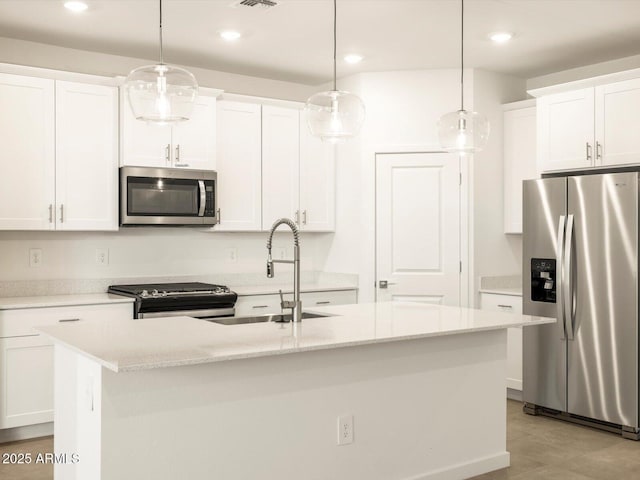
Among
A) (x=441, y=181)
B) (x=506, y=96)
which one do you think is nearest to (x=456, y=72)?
(x=506, y=96)

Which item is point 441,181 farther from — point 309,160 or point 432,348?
point 432,348

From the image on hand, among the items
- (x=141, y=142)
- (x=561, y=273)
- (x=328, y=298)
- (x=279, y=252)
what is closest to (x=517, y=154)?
(x=561, y=273)

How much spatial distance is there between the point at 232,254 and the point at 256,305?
2.28 ft

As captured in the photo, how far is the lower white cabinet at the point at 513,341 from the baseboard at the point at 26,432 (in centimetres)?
331

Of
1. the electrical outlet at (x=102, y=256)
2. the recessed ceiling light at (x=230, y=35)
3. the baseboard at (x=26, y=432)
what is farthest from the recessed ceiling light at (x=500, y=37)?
the baseboard at (x=26, y=432)

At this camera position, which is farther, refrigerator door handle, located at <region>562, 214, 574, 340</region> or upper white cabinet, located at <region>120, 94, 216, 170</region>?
upper white cabinet, located at <region>120, 94, 216, 170</region>

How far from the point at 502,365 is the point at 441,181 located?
207cm

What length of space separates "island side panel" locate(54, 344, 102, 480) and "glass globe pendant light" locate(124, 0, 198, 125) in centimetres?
98

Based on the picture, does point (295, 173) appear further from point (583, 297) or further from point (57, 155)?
point (583, 297)

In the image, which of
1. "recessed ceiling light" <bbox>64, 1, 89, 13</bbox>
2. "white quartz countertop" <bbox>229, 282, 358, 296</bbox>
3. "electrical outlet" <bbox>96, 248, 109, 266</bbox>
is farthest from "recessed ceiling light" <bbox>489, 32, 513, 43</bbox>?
"electrical outlet" <bbox>96, 248, 109, 266</bbox>

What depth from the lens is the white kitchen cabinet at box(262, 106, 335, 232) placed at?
543 centimetres

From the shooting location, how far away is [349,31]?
4.48m

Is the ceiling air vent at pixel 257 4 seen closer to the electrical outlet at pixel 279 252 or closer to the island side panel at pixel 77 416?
the island side panel at pixel 77 416

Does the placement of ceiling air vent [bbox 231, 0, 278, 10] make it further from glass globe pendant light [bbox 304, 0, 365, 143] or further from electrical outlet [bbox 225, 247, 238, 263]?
electrical outlet [bbox 225, 247, 238, 263]
